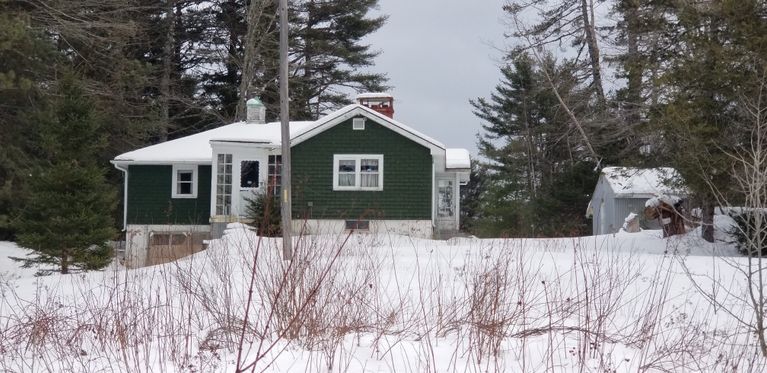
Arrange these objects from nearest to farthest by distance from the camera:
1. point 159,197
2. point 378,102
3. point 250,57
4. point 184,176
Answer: point 159,197, point 184,176, point 378,102, point 250,57

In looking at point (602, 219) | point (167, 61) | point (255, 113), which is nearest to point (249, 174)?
point (255, 113)

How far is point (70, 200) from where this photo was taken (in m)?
17.3

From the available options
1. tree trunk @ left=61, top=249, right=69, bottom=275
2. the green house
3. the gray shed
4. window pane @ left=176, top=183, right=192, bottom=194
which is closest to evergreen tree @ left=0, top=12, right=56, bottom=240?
tree trunk @ left=61, top=249, right=69, bottom=275

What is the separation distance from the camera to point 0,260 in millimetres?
23891

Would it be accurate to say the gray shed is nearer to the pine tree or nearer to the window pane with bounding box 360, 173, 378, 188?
the window pane with bounding box 360, 173, 378, 188

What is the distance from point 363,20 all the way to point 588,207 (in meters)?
12.4

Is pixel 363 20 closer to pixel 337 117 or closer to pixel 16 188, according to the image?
pixel 337 117

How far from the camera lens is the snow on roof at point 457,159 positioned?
23.9m

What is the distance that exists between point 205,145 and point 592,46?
14.1 metres

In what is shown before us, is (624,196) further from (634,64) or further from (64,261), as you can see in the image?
(64,261)

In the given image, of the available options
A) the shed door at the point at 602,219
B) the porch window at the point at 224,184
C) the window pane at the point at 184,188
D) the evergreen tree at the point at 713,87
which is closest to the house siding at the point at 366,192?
the porch window at the point at 224,184

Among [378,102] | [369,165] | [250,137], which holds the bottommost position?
[369,165]

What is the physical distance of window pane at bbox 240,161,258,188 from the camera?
72.5ft

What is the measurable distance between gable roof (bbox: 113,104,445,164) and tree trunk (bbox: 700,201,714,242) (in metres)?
6.87
